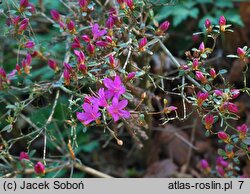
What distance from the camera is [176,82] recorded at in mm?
2441

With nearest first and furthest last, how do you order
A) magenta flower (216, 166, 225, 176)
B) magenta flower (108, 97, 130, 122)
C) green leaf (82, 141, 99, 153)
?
magenta flower (108, 97, 130, 122)
magenta flower (216, 166, 225, 176)
green leaf (82, 141, 99, 153)

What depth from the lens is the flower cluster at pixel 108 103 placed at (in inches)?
52.4

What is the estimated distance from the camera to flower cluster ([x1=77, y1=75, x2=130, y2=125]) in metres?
1.33

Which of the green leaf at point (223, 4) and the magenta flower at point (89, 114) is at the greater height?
the magenta flower at point (89, 114)

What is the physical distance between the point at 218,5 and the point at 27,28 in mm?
1064

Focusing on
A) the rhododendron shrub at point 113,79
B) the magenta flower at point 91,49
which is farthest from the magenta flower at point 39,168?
the magenta flower at point 91,49

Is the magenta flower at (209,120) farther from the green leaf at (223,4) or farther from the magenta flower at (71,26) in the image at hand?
the green leaf at (223,4)

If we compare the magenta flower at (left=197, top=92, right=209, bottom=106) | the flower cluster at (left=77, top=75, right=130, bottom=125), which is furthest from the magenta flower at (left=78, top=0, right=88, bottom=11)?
the magenta flower at (left=197, top=92, right=209, bottom=106)

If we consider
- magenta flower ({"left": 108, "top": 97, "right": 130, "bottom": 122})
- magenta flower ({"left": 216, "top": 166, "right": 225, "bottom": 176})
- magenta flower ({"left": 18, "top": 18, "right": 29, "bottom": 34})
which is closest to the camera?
magenta flower ({"left": 108, "top": 97, "right": 130, "bottom": 122})

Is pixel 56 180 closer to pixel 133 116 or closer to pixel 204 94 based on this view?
pixel 133 116

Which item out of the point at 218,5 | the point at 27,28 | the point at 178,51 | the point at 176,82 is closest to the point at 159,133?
the point at 176,82

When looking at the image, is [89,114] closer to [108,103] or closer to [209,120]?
[108,103]

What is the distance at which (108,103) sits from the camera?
4.45ft

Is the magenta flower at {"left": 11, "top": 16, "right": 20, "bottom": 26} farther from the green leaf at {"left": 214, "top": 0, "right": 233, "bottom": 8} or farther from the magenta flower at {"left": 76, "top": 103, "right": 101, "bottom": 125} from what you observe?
the green leaf at {"left": 214, "top": 0, "right": 233, "bottom": 8}
